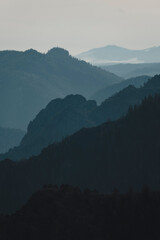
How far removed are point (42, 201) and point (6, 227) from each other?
599 cm

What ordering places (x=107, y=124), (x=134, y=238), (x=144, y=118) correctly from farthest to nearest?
(x=107, y=124) → (x=144, y=118) → (x=134, y=238)

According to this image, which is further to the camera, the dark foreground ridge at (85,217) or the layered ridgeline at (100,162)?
the layered ridgeline at (100,162)

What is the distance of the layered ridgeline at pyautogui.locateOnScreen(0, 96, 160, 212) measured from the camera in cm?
15188

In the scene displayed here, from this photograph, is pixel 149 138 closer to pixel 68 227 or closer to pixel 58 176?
pixel 58 176

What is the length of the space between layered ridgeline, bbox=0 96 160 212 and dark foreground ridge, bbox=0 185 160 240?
2126 inches

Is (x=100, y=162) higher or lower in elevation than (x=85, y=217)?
higher

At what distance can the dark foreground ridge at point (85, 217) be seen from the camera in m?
78.2

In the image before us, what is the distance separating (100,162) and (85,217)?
279 ft

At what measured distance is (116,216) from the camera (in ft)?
263

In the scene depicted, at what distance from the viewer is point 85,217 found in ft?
272

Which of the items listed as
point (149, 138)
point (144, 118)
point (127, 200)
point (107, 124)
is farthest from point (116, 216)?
point (107, 124)

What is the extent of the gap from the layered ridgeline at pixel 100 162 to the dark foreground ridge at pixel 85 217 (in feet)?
177

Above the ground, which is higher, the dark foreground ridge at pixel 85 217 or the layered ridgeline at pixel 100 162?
the layered ridgeline at pixel 100 162

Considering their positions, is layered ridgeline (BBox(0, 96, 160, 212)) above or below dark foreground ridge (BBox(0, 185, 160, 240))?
above
